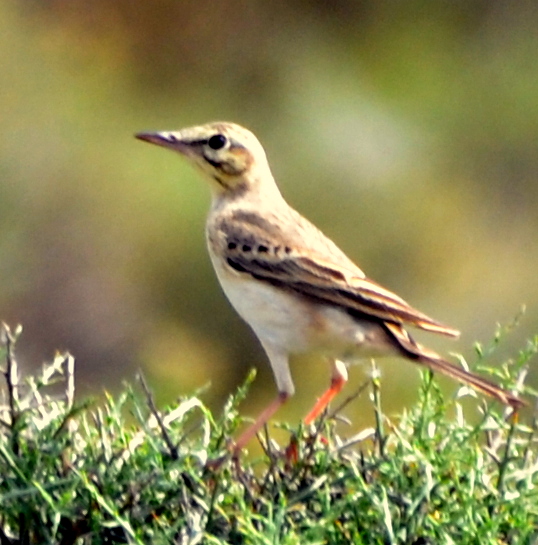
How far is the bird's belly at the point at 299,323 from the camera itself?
4211mm

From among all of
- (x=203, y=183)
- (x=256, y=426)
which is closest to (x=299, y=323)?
(x=256, y=426)

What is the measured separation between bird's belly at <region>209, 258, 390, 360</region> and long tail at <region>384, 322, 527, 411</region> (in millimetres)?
55

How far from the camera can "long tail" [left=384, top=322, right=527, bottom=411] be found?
3.17 m

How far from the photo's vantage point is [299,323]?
4.34 m

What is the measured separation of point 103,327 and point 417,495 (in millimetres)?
5142

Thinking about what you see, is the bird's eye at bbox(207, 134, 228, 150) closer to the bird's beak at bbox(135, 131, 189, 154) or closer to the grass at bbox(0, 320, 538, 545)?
the bird's beak at bbox(135, 131, 189, 154)

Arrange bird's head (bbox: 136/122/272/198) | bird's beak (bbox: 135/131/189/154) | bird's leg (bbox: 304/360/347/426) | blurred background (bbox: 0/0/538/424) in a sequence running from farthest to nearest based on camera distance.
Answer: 1. blurred background (bbox: 0/0/538/424)
2. bird's head (bbox: 136/122/272/198)
3. bird's beak (bbox: 135/131/189/154)
4. bird's leg (bbox: 304/360/347/426)

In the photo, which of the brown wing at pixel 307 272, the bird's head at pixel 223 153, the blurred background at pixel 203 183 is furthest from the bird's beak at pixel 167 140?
the blurred background at pixel 203 183

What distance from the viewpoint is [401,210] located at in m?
8.30

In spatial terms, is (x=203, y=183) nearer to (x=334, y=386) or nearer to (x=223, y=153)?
(x=223, y=153)

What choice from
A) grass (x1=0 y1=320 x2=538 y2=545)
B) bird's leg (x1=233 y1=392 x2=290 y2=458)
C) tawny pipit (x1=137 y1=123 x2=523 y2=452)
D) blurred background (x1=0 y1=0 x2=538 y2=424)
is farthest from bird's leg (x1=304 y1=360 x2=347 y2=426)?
blurred background (x1=0 y1=0 x2=538 y2=424)

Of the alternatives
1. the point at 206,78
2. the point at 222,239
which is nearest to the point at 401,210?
the point at 206,78

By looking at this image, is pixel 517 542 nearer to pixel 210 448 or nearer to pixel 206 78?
pixel 210 448

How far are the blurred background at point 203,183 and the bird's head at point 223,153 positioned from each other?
1.97 metres
